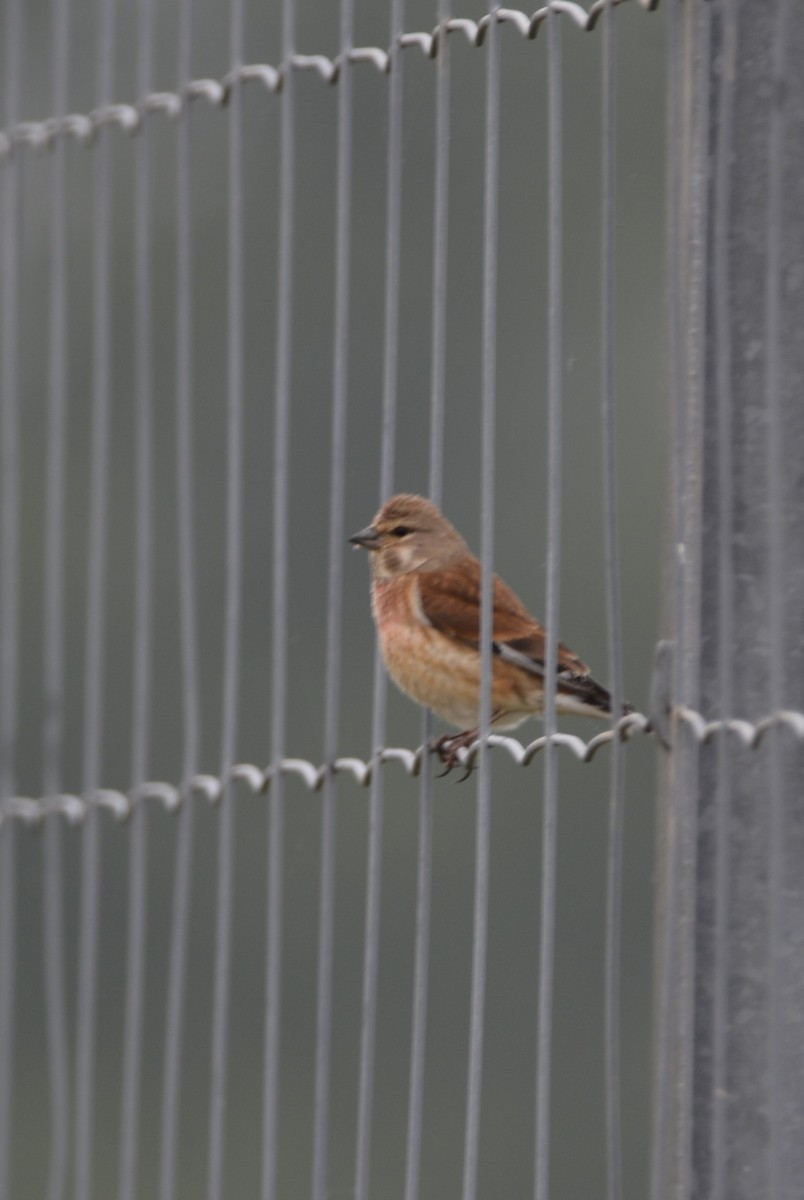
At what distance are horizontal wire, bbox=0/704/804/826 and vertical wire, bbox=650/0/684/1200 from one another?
0.09 metres

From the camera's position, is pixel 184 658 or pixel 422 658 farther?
pixel 422 658

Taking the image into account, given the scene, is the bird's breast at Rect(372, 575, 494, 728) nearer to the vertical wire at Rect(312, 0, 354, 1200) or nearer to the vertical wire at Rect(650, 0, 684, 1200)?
the vertical wire at Rect(312, 0, 354, 1200)

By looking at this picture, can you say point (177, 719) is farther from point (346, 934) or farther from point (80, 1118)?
point (80, 1118)

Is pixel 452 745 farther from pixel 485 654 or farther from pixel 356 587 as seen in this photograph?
pixel 356 587

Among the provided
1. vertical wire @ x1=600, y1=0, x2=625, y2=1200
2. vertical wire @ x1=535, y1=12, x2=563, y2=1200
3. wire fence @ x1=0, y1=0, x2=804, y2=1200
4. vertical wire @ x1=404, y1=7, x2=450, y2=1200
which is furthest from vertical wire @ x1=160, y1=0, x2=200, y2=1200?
vertical wire @ x1=600, y1=0, x2=625, y2=1200

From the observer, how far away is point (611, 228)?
3059mm

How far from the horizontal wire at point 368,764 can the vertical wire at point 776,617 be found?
55 mm

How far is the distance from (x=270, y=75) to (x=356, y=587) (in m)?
3.60

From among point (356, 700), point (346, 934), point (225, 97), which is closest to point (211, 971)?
point (346, 934)

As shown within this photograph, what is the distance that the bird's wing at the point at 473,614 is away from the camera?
15.1 ft

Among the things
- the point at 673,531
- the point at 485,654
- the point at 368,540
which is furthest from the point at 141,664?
the point at 673,531

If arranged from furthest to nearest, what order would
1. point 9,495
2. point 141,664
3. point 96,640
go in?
point 9,495 → point 96,640 → point 141,664

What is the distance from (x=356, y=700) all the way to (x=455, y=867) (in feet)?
3.18

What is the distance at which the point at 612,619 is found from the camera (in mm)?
2912
